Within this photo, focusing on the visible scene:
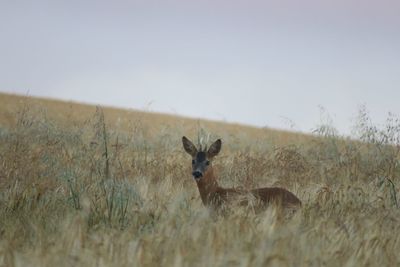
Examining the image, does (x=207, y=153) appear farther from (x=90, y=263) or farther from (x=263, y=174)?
(x=90, y=263)

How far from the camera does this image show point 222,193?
24.5ft

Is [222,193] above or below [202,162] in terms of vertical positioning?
below

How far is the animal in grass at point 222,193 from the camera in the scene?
674 centimetres

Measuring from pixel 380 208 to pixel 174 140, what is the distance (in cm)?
1145

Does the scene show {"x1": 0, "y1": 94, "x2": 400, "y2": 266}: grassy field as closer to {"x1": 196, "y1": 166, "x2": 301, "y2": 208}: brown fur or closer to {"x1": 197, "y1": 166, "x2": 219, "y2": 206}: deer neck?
{"x1": 196, "y1": 166, "x2": 301, "y2": 208}: brown fur

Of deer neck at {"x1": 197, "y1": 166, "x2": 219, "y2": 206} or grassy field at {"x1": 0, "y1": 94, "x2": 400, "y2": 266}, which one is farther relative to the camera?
deer neck at {"x1": 197, "y1": 166, "x2": 219, "y2": 206}

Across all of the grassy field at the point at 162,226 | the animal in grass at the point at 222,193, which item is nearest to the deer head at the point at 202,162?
the animal in grass at the point at 222,193

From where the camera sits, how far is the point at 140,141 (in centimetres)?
1600

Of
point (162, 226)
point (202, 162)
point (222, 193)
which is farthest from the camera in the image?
point (202, 162)

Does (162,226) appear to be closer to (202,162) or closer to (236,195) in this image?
(236,195)

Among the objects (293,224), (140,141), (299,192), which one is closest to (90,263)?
(293,224)

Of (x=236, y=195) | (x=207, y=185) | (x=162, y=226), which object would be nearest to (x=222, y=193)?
(x=207, y=185)

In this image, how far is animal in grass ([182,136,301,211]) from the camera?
6.74 metres

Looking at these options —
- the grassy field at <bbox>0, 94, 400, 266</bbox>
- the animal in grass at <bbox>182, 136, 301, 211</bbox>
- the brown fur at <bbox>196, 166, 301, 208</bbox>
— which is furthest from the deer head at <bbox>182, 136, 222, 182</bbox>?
the grassy field at <bbox>0, 94, 400, 266</bbox>
